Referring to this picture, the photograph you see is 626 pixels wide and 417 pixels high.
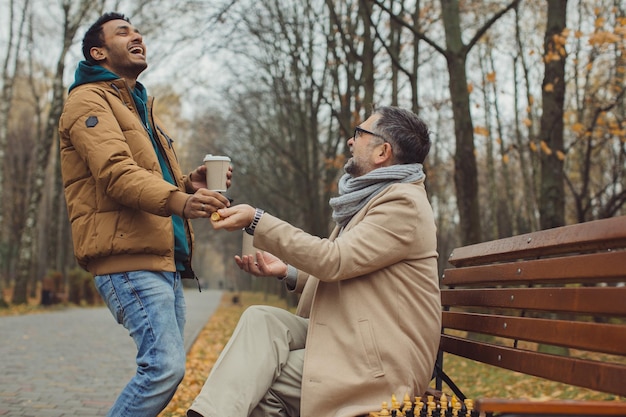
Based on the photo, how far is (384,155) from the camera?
11.0ft

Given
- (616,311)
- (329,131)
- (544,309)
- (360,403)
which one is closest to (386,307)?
(360,403)

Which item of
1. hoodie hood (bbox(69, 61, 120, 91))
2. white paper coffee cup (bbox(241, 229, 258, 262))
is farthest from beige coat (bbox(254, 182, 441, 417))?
hoodie hood (bbox(69, 61, 120, 91))

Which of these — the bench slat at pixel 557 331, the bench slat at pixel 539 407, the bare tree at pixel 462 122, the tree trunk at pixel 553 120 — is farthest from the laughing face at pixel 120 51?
the tree trunk at pixel 553 120

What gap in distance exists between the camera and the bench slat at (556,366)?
2133mm

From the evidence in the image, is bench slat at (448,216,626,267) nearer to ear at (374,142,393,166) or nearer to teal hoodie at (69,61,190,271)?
ear at (374,142,393,166)

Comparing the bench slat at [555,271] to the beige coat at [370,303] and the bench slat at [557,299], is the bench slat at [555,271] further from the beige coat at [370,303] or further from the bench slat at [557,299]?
the beige coat at [370,303]

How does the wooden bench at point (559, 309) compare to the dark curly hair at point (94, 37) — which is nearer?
the wooden bench at point (559, 309)

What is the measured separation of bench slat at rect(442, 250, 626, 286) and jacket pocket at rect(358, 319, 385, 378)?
0.74m

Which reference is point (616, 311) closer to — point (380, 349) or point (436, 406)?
point (436, 406)

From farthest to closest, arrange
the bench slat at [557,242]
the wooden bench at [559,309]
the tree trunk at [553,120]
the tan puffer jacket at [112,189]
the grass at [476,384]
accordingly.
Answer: the tree trunk at [553,120], the grass at [476,384], the tan puffer jacket at [112,189], the bench slat at [557,242], the wooden bench at [559,309]

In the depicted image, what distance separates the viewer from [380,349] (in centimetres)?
286

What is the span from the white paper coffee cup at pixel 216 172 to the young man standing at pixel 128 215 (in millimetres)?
136

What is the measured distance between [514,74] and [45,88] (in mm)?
19861

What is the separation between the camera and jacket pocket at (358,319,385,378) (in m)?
2.84
